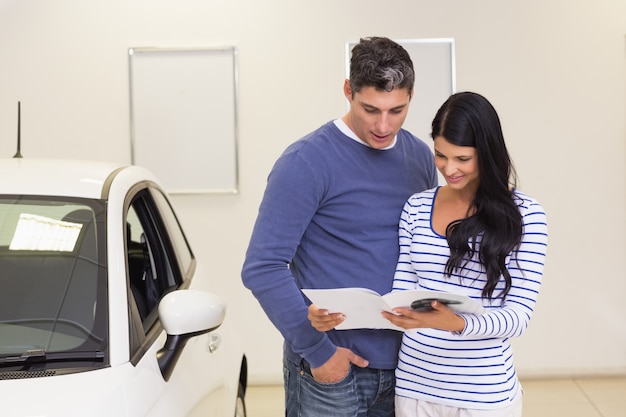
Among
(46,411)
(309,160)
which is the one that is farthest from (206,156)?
(46,411)

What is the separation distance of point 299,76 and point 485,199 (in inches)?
129

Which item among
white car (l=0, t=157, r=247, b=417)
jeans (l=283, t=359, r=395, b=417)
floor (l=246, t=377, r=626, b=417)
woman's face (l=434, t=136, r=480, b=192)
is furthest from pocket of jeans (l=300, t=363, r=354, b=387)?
floor (l=246, t=377, r=626, b=417)

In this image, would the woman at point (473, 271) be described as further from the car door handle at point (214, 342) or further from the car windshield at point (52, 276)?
the car door handle at point (214, 342)

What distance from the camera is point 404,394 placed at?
2156 millimetres

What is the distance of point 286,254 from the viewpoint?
2.15 m

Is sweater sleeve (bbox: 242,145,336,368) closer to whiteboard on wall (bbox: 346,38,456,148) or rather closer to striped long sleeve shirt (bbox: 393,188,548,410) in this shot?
striped long sleeve shirt (bbox: 393,188,548,410)

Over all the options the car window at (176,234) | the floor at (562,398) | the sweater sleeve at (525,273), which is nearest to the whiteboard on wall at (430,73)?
the floor at (562,398)

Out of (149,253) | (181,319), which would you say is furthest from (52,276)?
(149,253)

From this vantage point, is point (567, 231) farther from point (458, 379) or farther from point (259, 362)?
point (458, 379)

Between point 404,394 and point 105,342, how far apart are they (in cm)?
73

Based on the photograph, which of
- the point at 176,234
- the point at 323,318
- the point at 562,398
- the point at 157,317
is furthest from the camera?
the point at 562,398

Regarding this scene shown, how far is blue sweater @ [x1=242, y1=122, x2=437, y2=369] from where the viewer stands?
2.14 m

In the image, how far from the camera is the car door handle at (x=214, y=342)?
266cm

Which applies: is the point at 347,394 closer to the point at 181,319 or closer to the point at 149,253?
the point at 181,319
